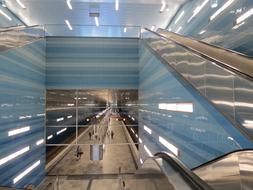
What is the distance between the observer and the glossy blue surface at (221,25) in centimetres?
459

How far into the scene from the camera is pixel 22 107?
8164mm

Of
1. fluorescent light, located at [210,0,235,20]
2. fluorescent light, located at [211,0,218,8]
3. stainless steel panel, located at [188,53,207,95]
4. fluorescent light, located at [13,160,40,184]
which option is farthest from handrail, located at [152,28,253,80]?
fluorescent light, located at [13,160,40,184]

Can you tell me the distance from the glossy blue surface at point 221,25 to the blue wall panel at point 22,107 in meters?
5.43

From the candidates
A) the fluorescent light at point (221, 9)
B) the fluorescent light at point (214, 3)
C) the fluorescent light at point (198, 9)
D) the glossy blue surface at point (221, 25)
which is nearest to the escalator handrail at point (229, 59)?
the glossy blue surface at point (221, 25)

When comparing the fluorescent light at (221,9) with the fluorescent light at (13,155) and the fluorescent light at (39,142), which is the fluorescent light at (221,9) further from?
the fluorescent light at (39,142)

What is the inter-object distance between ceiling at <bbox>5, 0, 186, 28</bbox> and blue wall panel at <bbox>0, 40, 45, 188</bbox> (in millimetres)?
3094

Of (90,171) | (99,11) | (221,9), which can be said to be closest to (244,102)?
(221,9)

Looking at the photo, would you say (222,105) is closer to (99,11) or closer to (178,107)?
(178,107)

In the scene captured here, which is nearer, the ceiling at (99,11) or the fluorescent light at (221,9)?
the fluorescent light at (221,9)

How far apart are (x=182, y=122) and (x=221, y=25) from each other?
9.32ft

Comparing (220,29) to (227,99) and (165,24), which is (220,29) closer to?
(227,99)

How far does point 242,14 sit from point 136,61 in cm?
595

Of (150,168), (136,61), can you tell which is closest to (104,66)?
(136,61)

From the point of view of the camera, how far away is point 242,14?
5113 mm
